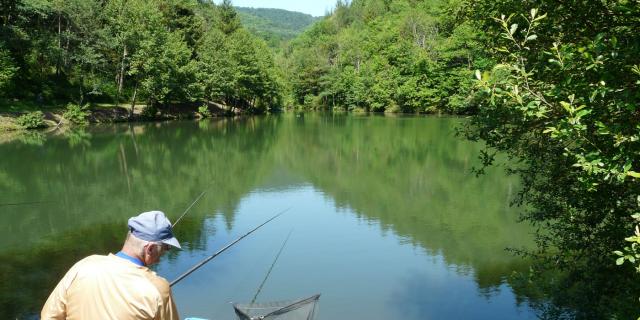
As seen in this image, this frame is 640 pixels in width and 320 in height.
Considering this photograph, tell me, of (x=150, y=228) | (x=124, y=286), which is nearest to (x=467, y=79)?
(x=150, y=228)

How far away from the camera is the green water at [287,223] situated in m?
8.82

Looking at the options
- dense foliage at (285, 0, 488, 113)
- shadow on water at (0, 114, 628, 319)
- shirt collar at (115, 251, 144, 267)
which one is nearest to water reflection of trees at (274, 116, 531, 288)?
shadow on water at (0, 114, 628, 319)

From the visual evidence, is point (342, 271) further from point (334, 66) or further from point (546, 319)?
point (334, 66)

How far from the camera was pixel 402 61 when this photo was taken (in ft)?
227

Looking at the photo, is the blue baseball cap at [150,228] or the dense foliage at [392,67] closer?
the blue baseball cap at [150,228]

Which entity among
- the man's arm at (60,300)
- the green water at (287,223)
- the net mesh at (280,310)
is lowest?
the green water at (287,223)

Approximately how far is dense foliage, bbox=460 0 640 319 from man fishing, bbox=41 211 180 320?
2420 mm

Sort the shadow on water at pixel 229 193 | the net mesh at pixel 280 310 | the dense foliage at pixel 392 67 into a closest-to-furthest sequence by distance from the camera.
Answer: the net mesh at pixel 280 310 < the shadow on water at pixel 229 193 < the dense foliage at pixel 392 67

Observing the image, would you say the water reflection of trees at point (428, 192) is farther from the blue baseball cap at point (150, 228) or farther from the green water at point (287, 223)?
the blue baseball cap at point (150, 228)

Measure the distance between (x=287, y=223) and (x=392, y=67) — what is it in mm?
60887

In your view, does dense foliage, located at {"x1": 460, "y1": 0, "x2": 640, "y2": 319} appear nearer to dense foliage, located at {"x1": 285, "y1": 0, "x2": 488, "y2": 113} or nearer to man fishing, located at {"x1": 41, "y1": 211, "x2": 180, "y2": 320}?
man fishing, located at {"x1": 41, "y1": 211, "x2": 180, "y2": 320}

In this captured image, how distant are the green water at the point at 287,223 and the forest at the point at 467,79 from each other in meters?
1.74

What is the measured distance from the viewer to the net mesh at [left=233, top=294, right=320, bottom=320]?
6333 mm

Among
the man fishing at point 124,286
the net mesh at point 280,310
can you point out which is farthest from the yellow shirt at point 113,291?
the net mesh at point 280,310
